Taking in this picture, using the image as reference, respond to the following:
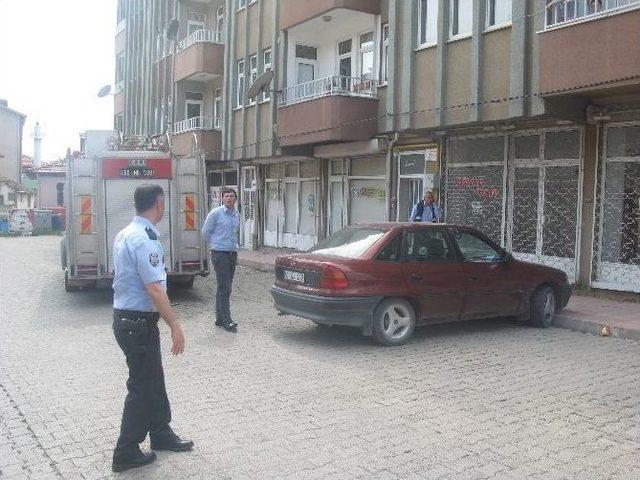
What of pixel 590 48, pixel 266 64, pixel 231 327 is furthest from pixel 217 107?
pixel 231 327

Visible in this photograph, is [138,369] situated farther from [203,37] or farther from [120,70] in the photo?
[120,70]

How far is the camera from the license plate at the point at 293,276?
8539mm

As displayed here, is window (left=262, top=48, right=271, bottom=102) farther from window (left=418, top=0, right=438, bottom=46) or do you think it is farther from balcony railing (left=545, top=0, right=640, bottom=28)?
balcony railing (left=545, top=0, right=640, bottom=28)

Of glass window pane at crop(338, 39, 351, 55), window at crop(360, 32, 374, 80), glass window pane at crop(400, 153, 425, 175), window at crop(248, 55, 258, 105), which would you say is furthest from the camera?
window at crop(248, 55, 258, 105)

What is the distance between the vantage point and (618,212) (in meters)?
12.3

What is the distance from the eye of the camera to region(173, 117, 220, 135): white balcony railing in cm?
2647

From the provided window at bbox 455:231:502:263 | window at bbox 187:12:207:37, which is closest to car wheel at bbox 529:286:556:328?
window at bbox 455:231:502:263

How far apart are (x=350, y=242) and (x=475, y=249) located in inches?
69.3

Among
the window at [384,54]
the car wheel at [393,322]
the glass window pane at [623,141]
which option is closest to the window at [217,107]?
the window at [384,54]

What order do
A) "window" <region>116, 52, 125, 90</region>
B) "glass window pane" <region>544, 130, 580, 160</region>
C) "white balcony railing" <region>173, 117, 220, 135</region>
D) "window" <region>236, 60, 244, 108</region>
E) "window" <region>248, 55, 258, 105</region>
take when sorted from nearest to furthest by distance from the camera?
"glass window pane" <region>544, 130, 580, 160</region> < "window" <region>248, 55, 258, 105</region> < "window" <region>236, 60, 244, 108</region> < "white balcony railing" <region>173, 117, 220, 135</region> < "window" <region>116, 52, 125, 90</region>

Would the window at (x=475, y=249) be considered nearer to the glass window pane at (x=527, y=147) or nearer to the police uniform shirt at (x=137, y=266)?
the glass window pane at (x=527, y=147)

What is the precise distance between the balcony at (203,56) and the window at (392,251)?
18816mm

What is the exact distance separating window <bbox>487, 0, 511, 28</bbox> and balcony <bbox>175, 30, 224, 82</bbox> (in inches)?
560

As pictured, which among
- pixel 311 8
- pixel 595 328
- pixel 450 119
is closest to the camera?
pixel 595 328
